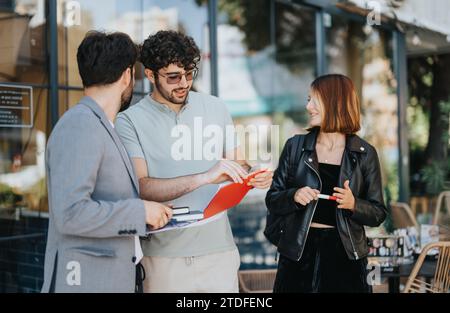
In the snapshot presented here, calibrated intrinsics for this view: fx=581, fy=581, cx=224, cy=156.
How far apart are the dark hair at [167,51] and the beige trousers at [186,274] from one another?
0.71 metres

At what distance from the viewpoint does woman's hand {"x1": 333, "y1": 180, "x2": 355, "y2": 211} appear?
2451 mm

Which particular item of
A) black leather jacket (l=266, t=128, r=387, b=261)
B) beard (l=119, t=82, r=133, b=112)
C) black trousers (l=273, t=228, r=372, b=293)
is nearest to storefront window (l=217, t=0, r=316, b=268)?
black leather jacket (l=266, t=128, r=387, b=261)

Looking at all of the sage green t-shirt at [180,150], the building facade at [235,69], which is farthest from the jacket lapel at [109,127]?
the building facade at [235,69]

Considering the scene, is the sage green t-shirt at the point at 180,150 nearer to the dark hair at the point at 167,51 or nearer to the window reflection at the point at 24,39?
A: the dark hair at the point at 167,51

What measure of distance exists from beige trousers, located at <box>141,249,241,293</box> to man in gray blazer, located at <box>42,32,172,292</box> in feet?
0.65

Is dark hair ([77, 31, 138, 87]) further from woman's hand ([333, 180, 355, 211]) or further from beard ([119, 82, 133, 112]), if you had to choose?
woman's hand ([333, 180, 355, 211])

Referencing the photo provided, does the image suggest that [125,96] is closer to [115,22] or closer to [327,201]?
[327,201]

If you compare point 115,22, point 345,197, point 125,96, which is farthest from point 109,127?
point 115,22

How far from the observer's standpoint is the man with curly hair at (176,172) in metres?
2.08

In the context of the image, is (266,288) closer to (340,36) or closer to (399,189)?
(399,189)

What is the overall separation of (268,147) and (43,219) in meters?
5.76

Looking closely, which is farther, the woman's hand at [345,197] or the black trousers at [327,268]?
the black trousers at [327,268]

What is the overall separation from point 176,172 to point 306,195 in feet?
2.05

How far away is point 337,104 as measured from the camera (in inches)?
104
